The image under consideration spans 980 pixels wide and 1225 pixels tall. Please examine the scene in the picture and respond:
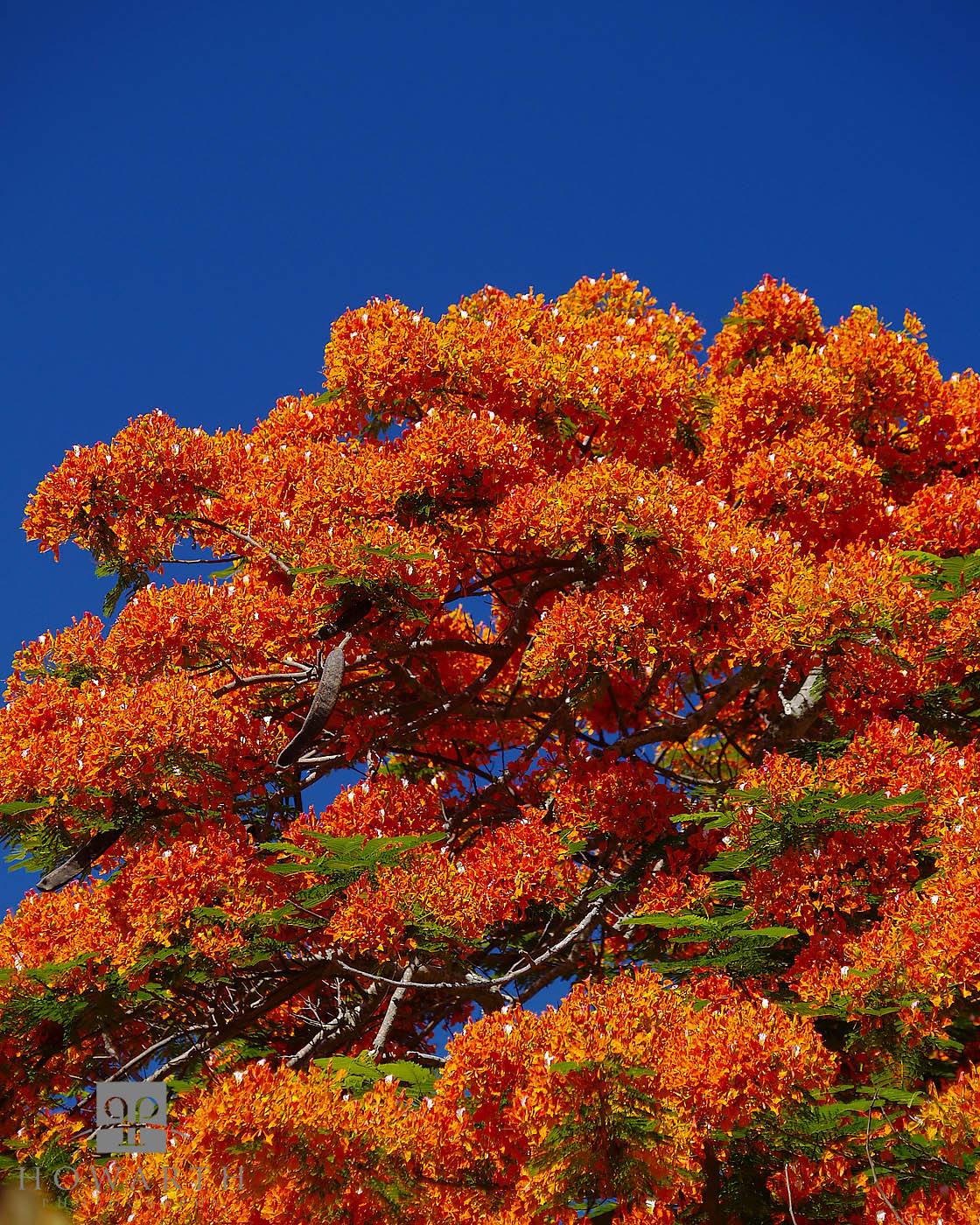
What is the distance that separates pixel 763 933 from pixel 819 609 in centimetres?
248

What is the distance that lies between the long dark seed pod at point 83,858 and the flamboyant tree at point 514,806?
2cm

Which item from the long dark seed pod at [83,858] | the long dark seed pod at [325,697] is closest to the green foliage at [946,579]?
the long dark seed pod at [325,697]

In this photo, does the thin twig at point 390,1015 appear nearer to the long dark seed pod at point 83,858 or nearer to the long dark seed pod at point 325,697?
the long dark seed pod at point 325,697

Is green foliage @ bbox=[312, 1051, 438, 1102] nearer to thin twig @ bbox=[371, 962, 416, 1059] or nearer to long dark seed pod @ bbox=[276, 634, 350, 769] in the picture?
thin twig @ bbox=[371, 962, 416, 1059]

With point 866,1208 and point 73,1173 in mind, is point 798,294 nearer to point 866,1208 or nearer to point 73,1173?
point 866,1208

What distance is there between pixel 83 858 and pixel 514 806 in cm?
379

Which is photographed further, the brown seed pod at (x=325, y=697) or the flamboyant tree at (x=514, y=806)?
the brown seed pod at (x=325, y=697)

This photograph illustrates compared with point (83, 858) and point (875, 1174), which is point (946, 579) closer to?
point (875, 1174)
